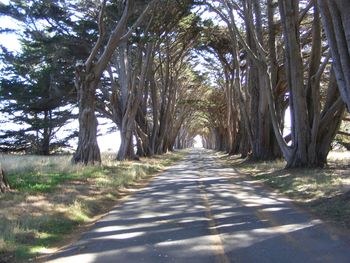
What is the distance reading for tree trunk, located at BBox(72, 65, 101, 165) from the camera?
72.6 feet

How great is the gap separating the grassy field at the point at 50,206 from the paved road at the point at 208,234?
50 cm

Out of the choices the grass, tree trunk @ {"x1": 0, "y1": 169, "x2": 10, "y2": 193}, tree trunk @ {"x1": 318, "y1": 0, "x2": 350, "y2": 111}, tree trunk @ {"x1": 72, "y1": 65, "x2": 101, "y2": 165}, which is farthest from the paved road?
tree trunk @ {"x1": 72, "y1": 65, "x2": 101, "y2": 165}

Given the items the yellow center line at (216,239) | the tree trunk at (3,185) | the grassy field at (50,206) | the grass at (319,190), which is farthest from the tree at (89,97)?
the yellow center line at (216,239)

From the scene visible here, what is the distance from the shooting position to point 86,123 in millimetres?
22438

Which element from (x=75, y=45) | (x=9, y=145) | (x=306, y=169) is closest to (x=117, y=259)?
(x=306, y=169)

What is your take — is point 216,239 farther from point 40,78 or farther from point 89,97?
point 40,78

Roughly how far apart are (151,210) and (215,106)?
54631mm

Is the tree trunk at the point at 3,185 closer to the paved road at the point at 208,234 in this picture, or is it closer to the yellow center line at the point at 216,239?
the paved road at the point at 208,234

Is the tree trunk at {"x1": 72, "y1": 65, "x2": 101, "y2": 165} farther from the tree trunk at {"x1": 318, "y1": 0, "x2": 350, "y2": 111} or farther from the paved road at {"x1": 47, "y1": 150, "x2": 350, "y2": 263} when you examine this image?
the tree trunk at {"x1": 318, "y1": 0, "x2": 350, "y2": 111}

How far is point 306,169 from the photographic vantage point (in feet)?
65.1

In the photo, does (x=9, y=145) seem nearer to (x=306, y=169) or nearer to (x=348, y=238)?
(x=306, y=169)

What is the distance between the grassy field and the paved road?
50cm

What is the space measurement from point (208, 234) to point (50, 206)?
4003 millimetres

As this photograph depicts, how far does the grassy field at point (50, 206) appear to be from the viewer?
7785 millimetres
